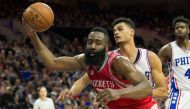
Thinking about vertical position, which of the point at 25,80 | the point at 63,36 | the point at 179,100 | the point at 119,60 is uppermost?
the point at 119,60

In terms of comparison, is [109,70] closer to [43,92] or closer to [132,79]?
[132,79]

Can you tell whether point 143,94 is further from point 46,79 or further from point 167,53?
point 46,79

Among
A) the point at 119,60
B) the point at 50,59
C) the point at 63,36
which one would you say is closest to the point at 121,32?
the point at 50,59

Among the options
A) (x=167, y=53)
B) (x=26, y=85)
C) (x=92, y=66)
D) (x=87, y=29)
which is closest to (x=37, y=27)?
(x=92, y=66)

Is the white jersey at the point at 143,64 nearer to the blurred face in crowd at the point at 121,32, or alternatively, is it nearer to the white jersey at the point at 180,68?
the blurred face in crowd at the point at 121,32

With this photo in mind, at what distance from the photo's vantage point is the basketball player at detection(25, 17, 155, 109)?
388 centimetres

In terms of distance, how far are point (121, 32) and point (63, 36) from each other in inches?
579

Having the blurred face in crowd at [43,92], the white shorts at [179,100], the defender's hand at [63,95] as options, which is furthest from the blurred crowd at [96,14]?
the defender's hand at [63,95]

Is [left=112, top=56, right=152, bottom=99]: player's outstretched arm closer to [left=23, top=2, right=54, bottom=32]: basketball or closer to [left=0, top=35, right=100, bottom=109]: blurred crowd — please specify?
[left=23, top=2, right=54, bottom=32]: basketball

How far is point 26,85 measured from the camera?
43.2 feet

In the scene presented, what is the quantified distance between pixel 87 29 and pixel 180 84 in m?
14.5

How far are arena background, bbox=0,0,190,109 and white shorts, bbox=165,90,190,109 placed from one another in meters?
6.23

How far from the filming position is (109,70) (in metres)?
4.25

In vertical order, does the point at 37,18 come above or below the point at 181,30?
above
